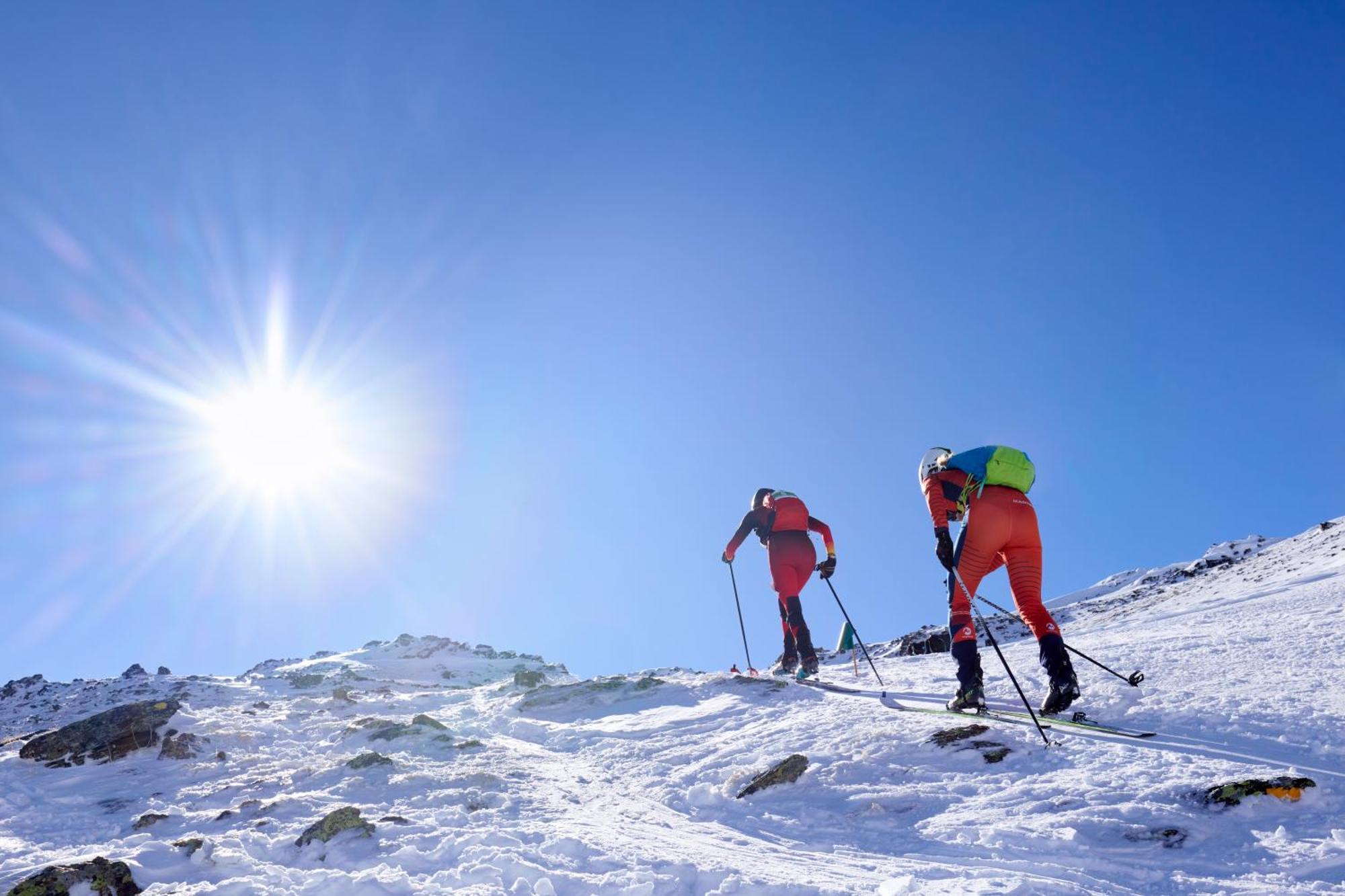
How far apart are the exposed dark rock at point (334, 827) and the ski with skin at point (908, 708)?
5.58 meters

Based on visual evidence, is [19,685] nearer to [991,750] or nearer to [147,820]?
[147,820]

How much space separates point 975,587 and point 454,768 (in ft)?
20.4

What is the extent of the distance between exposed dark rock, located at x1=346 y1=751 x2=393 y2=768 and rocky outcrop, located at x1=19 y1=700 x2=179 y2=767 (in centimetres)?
491

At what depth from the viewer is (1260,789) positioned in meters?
4.62

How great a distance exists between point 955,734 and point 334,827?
17.7ft

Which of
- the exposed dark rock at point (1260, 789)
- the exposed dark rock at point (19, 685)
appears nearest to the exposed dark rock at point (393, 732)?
the exposed dark rock at point (1260, 789)

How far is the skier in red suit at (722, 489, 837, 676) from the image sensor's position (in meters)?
13.5

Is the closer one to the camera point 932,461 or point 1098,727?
point 1098,727

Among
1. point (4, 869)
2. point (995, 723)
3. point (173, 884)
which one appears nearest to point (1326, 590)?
point (995, 723)

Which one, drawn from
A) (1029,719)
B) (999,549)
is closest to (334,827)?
(1029,719)

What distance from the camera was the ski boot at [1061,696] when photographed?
711 cm

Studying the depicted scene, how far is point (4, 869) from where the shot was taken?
5.92m

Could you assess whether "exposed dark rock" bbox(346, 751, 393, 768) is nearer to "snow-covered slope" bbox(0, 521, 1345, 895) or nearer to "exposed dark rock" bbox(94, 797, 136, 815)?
"snow-covered slope" bbox(0, 521, 1345, 895)

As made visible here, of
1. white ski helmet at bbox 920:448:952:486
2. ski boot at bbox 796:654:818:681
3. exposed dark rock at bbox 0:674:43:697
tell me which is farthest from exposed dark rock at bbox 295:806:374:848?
exposed dark rock at bbox 0:674:43:697
